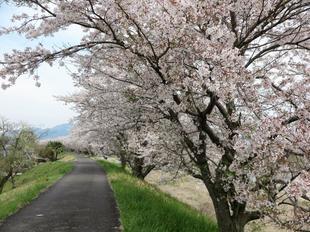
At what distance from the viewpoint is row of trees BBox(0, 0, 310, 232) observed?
870 cm

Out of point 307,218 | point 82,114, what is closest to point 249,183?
point 307,218

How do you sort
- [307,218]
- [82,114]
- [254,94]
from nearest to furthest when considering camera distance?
1. [307,218]
2. [254,94]
3. [82,114]

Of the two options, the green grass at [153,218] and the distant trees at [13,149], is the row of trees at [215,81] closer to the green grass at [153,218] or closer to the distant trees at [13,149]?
the green grass at [153,218]

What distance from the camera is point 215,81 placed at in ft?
28.7

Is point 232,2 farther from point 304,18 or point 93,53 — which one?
point 93,53

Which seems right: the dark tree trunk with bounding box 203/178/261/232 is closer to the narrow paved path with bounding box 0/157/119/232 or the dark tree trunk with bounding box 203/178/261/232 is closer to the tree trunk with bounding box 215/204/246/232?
the tree trunk with bounding box 215/204/246/232

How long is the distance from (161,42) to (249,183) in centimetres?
356

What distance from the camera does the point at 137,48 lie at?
32.7 ft


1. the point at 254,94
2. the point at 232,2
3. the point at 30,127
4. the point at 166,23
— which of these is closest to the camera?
the point at 166,23

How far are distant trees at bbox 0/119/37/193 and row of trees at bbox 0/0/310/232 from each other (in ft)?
152

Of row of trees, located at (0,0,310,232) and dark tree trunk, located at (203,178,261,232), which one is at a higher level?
row of trees, located at (0,0,310,232)

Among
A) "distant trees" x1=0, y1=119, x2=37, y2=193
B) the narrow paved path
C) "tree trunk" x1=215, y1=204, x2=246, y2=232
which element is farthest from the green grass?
"distant trees" x1=0, y1=119, x2=37, y2=193

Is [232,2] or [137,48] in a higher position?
[232,2]

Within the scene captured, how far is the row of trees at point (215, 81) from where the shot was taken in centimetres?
870
